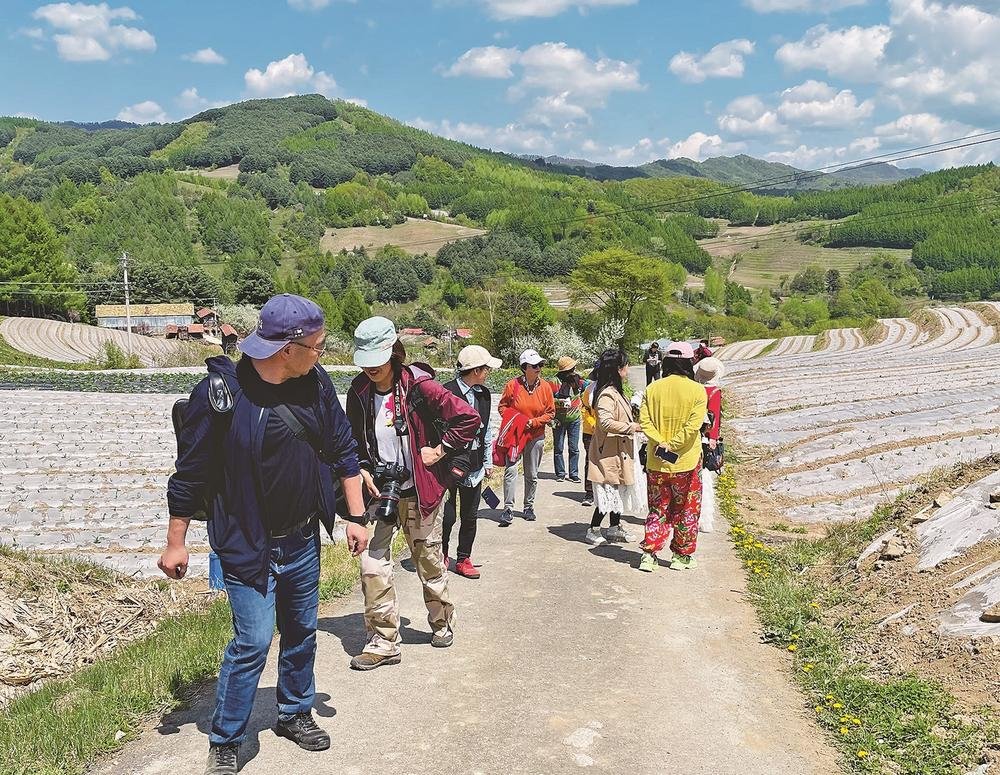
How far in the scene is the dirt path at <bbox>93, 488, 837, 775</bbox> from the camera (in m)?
3.84

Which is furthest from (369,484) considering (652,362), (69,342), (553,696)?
(69,342)

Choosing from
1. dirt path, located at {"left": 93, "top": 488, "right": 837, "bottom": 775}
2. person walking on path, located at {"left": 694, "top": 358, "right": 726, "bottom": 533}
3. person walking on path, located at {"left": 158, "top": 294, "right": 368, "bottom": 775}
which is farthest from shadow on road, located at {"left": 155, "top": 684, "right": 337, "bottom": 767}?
person walking on path, located at {"left": 694, "top": 358, "right": 726, "bottom": 533}

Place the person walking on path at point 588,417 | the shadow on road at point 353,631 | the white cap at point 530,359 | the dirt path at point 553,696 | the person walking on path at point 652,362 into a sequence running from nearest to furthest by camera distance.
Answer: the dirt path at point 553,696 < the shadow on road at point 353,631 < the person walking on path at point 588,417 < the white cap at point 530,359 < the person walking on path at point 652,362

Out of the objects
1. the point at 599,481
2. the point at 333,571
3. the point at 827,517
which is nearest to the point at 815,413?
the point at 827,517

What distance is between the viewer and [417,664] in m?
4.98

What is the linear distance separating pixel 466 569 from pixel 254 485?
3613mm

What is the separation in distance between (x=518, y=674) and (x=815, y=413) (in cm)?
1252

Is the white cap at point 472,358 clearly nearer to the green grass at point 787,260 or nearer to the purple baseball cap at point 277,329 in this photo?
the purple baseball cap at point 277,329

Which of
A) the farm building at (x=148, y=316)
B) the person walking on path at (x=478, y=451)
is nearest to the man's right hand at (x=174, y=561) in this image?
the person walking on path at (x=478, y=451)

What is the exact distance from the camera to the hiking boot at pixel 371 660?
4.88m

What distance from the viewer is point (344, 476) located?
4.10m

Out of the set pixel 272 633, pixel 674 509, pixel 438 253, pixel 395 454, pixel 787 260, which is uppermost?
pixel 438 253

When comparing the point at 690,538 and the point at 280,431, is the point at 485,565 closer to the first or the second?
the point at 690,538

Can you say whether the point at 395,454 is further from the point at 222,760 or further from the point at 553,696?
the point at 222,760
